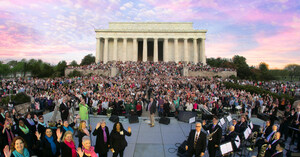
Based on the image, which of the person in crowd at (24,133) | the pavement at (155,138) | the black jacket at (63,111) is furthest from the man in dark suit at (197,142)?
the black jacket at (63,111)

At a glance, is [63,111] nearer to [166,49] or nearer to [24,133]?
[24,133]

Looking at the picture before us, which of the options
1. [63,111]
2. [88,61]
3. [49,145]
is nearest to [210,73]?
[63,111]

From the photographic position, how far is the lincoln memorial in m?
58.2

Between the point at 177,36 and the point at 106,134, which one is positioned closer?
the point at 106,134

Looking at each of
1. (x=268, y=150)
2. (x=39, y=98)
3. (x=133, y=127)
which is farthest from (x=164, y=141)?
(x=39, y=98)

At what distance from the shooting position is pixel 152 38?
5903 centimetres

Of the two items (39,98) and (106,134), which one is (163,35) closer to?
(39,98)

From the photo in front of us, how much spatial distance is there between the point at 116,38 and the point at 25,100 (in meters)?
44.5

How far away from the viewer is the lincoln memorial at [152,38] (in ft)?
191

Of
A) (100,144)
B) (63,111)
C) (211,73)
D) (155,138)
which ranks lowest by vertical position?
(155,138)

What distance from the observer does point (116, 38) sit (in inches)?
2319

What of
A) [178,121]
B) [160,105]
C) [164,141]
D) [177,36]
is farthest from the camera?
[177,36]

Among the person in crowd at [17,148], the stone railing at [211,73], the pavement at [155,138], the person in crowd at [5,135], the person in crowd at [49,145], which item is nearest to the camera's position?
the person in crowd at [17,148]

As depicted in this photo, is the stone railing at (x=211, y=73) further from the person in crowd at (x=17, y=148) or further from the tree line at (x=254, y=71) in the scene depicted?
the person in crowd at (x=17, y=148)
